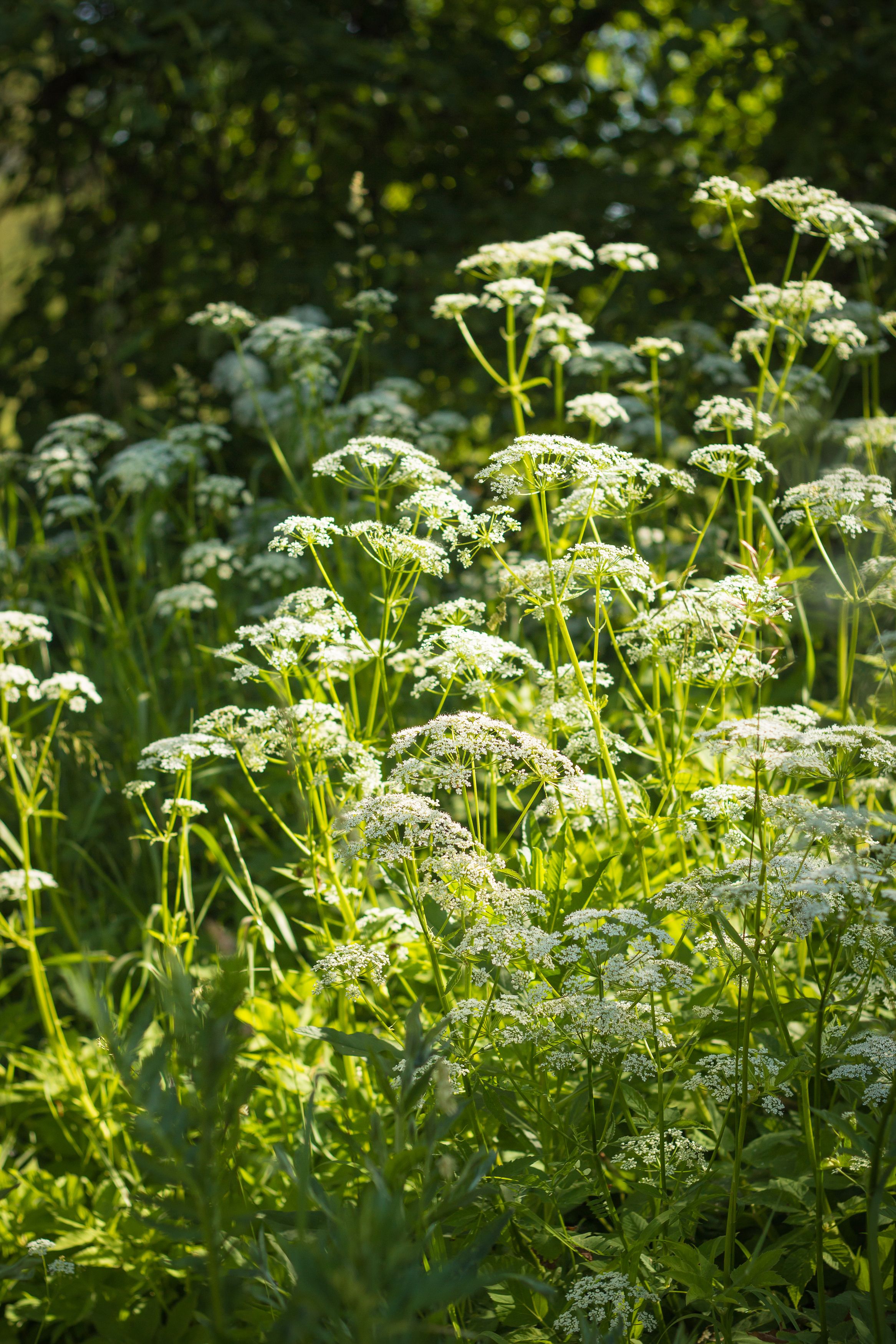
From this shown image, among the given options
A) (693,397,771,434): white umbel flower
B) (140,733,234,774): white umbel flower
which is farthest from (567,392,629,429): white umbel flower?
(140,733,234,774): white umbel flower

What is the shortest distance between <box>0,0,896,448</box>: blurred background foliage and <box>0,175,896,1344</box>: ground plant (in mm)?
1719

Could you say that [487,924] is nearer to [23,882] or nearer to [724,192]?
[23,882]

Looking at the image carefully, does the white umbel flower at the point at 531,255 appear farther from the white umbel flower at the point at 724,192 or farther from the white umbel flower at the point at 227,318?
the white umbel flower at the point at 227,318

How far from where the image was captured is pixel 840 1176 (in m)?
1.93

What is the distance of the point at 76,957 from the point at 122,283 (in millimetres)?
4783

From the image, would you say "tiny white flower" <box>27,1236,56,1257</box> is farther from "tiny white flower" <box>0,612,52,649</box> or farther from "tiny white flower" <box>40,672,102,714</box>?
"tiny white flower" <box>0,612,52,649</box>

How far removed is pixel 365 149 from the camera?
6188mm

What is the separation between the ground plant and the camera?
1.50 metres

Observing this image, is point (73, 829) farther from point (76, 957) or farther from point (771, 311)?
point (771, 311)

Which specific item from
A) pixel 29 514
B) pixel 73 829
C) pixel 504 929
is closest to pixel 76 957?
pixel 73 829

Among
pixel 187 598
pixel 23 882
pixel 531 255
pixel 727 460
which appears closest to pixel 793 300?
pixel 531 255

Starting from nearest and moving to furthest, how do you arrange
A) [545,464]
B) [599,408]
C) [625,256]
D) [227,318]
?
[545,464] → [599,408] → [625,256] → [227,318]

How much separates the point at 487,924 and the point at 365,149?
226 inches

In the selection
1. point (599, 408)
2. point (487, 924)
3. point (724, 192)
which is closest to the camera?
point (487, 924)
